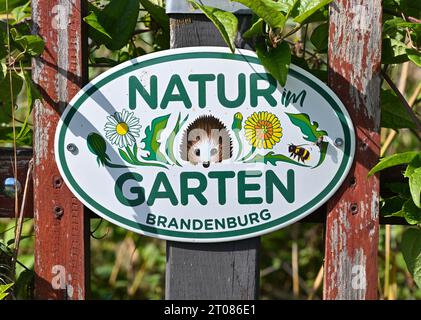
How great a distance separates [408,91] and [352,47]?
1.60 meters

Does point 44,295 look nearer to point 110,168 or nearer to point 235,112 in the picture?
point 110,168

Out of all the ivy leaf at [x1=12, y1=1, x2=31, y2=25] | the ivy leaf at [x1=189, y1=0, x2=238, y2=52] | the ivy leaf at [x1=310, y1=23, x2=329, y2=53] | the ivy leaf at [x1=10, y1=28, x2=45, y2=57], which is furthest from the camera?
the ivy leaf at [x1=12, y1=1, x2=31, y2=25]

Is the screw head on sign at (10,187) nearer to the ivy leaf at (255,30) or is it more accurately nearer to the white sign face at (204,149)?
the white sign face at (204,149)

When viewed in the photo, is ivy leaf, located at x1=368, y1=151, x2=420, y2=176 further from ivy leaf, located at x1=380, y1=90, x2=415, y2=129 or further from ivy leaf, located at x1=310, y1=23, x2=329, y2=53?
ivy leaf, located at x1=310, y1=23, x2=329, y2=53

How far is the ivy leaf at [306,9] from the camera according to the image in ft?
4.54

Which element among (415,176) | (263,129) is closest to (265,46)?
(263,129)

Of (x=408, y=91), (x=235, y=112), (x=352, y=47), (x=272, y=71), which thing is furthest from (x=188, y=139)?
(x=408, y=91)

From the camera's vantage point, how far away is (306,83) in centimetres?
148

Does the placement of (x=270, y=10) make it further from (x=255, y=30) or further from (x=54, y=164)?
(x=54, y=164)

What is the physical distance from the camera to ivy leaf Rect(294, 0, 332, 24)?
4.54 ft

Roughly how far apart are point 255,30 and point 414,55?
320 millimetres

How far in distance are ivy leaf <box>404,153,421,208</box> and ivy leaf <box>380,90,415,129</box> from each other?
0.21 m

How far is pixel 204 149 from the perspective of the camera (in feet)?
4.91

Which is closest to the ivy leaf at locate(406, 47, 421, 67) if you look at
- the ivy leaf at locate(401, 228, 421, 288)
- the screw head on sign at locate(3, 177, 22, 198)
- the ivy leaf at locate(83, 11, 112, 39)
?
the ivy leaf at locate(401, 228, 421, 288)
